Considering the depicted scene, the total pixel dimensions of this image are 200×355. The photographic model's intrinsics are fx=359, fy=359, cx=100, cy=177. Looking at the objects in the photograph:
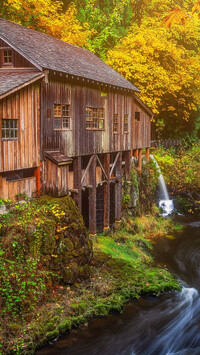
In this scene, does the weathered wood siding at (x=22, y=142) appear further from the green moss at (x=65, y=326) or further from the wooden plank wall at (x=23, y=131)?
the green moss at (x=65, y=326)

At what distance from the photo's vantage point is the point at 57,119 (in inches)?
565

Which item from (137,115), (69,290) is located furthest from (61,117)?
(137,115)

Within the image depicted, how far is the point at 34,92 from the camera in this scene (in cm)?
1288

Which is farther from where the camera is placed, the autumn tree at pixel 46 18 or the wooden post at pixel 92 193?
the autumn tree at pixel 46 18

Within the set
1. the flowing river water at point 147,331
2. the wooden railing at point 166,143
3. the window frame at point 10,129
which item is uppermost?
the window frame at point 10,129

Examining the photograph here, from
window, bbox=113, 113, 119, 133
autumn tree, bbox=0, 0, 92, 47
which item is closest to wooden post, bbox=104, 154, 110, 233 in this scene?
window, bbox=113, 113, 119, 133

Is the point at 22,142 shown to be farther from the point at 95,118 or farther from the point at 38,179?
the point at 95,118

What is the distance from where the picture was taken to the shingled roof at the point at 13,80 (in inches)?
445

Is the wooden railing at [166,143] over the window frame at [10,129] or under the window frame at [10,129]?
under

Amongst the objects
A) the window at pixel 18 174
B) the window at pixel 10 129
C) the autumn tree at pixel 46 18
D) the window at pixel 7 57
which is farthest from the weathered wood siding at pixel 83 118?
the autumn tree at pixel 46 18

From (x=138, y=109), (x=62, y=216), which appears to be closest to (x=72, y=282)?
(x=62, y=216)

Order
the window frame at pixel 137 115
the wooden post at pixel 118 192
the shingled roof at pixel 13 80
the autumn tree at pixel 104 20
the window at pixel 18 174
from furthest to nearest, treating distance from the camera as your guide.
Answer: the autumn tree at pixel 104 20 < the window frame at pixel 137 115 < the wooden post at pixel 118 192 < the window at pixel 18 174 < the shingled roof at pixel 13 80

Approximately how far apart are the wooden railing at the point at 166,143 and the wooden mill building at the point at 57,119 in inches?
479

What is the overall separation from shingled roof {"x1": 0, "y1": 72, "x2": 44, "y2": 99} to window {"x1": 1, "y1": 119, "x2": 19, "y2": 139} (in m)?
1.04
